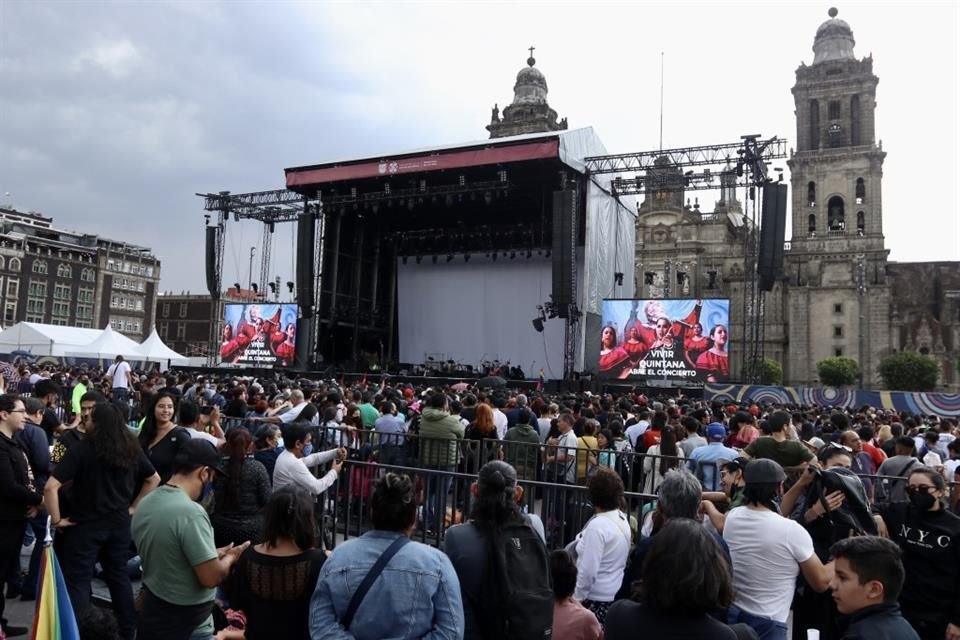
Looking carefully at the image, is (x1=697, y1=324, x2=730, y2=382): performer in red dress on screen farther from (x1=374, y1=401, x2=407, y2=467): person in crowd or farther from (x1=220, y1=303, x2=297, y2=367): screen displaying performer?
(x1=374, y1=401, x2=407, y2=467): person in crowd

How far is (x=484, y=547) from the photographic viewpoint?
300 cm

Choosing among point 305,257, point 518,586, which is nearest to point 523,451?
point 518,586

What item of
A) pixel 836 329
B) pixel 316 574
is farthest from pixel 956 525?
pixel 836 329

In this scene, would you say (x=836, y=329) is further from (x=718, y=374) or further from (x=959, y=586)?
(x=959, y=586)

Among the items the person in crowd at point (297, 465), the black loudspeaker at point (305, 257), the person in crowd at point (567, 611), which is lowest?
the person in crowd at point (567, 611)

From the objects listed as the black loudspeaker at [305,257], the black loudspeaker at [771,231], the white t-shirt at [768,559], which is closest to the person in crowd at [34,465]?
the white t-shirt at [768,559]

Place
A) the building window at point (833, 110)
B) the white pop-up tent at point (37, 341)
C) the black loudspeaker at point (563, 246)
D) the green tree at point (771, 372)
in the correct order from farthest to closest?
the building window at point (833, 110) → the green tree at point (771, 372) → the white pop-up tent at point (37, 341) → the black loudspeaker at point (563, 246)

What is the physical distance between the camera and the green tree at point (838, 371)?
4791 centimetres

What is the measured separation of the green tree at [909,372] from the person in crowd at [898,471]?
45.2 meters

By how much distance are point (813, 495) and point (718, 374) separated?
20.6 metres

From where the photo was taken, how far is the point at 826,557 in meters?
3.89

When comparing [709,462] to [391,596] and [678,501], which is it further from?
[391,596]

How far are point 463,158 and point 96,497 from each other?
21247 mm

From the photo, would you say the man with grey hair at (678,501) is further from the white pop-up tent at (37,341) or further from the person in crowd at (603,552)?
the white pop-up tent at (37,341)
